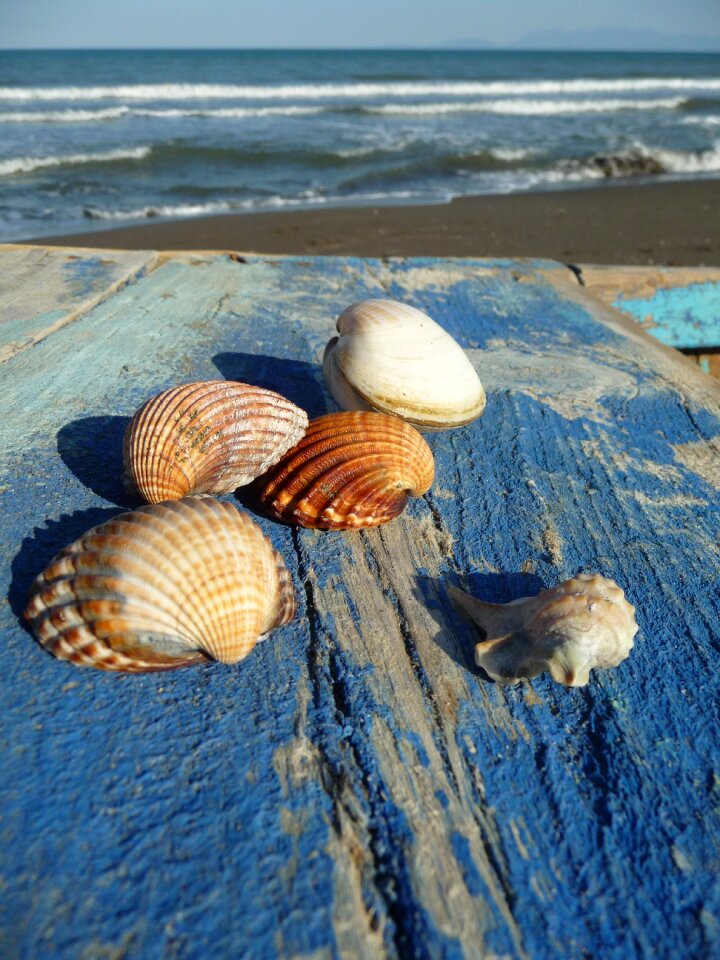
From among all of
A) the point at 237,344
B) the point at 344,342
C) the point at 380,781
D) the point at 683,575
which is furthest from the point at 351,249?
the point at 380,781

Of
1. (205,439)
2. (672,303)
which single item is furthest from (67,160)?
(205,439)

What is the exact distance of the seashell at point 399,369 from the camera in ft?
6.10

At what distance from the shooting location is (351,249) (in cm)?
812

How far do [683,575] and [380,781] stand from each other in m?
0.88

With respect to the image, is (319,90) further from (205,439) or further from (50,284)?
(205,439)

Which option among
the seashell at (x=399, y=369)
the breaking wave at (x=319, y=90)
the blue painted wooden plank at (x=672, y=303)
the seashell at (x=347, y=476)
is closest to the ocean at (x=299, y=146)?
the breaking wave at (x=319, y=90)

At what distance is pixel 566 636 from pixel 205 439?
0.87 meters

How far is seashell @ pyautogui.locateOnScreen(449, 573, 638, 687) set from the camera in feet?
4.05

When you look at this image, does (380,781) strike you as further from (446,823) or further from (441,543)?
(441,543)

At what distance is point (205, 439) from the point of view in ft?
5.12

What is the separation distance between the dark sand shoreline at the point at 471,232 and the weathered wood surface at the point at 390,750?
6.67 meters

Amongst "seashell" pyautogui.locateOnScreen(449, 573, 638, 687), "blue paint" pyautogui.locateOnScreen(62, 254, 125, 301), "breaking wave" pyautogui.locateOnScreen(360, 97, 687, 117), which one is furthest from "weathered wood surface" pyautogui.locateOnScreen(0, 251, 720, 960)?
"breaking wave" pyautogui.locateOnScreen(360, 97, 687, 117)

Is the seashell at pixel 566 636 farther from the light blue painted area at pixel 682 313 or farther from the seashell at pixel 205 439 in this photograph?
the light blue painted area at pixel 682 313

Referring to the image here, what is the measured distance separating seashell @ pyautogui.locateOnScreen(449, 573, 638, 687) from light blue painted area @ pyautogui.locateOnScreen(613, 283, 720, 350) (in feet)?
8.77
